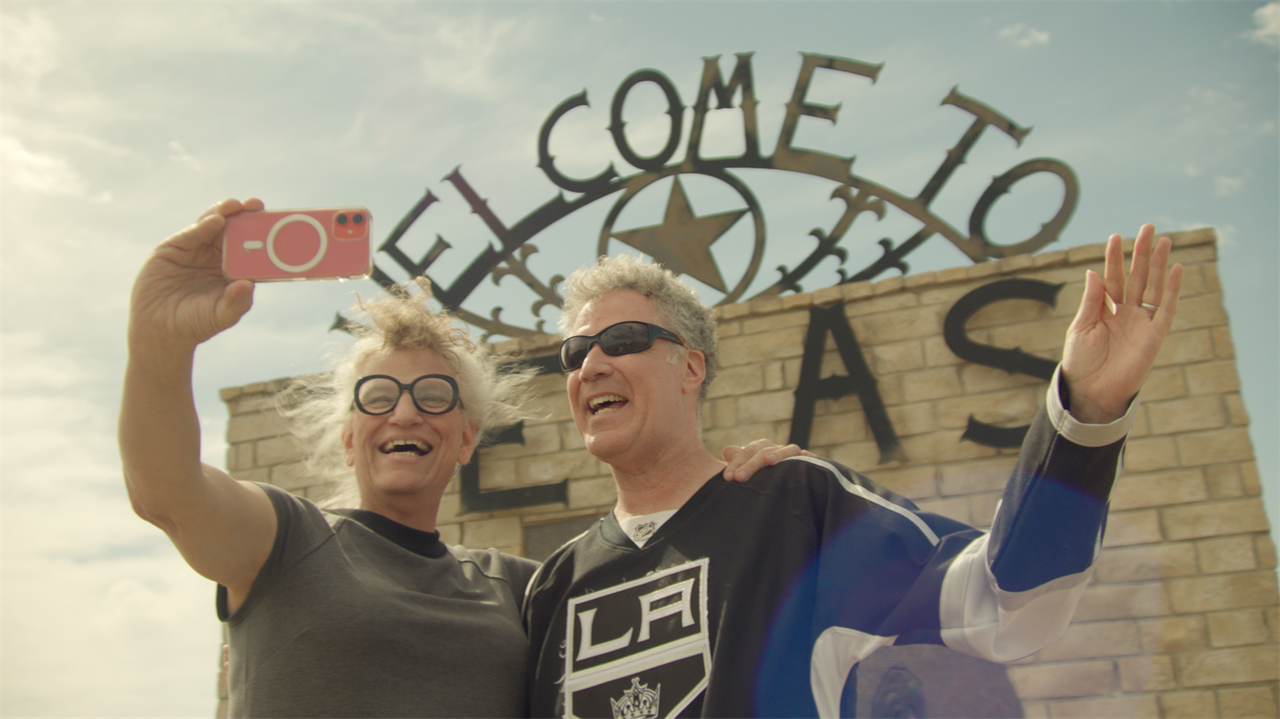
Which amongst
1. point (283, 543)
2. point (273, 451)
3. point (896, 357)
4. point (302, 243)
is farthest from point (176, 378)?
point (273, 451)

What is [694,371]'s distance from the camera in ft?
8.37

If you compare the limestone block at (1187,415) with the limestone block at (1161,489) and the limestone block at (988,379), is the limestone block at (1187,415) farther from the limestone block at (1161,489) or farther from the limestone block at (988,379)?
the limestone block at (988,379)

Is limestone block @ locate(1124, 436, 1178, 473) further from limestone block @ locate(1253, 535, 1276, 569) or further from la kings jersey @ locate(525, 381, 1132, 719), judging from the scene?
la kings jersey @ locate(525, 381, 1132, 719)

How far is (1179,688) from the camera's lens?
4.45m

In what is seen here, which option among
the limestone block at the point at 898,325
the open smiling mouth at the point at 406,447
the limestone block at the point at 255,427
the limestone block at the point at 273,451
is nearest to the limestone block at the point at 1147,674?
the limestone block at the point at 898,325

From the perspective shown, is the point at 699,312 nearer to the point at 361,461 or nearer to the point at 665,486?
the point at 665,486

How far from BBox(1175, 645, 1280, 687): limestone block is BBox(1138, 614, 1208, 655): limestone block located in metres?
0.05

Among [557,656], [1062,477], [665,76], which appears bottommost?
[557,656]

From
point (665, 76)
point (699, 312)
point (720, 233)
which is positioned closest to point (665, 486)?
point (699, 312)

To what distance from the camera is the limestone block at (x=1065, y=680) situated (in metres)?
4.55

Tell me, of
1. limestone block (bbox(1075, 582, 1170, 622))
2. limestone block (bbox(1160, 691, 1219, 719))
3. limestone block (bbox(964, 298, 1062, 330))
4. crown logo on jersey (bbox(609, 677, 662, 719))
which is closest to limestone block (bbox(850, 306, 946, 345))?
limestone block (bbox(964, 298, 1062, 330))

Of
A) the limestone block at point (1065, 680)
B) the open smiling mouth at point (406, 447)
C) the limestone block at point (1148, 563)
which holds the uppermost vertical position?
the open smiling mouth at point (406, 447)

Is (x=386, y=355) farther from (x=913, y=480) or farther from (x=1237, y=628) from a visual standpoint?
(x=1237, y=628)

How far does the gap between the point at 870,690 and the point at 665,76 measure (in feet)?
15.7
